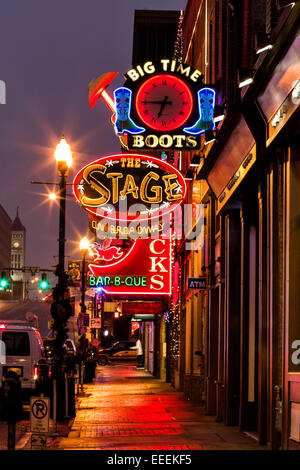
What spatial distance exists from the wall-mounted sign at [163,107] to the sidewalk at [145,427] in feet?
19.0

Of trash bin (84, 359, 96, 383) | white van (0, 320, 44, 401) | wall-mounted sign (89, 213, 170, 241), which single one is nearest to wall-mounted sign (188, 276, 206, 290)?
wall-mounted sign (89, 213, 170, 241)

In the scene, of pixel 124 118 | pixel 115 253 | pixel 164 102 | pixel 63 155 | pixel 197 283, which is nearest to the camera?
pixel 164 102

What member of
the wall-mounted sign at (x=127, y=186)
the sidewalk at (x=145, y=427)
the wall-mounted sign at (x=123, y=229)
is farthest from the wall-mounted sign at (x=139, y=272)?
the wall-mounted sign at (x=127, y=186)

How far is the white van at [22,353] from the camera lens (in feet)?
64.8

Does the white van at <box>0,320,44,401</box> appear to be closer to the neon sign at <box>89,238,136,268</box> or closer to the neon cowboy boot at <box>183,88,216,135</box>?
the neon cowboy boot at <box>183,88,216,135</box>

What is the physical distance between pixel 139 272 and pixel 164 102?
11860 mm

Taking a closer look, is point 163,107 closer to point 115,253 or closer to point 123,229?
point 123,229

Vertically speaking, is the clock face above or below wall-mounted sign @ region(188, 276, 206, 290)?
above

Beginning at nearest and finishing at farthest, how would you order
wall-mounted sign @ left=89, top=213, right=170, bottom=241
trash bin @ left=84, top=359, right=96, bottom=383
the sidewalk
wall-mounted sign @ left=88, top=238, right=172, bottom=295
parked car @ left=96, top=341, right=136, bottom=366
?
the sidewalk < wall-mounted sign @ left=89, top=213, right=170, bottom=241 < wall-mounted sign @ left=88, top=238, right=172, bottom=295 < trash bin @ left=84, top=359, right=96, bottom=383 < parked car @ left=96, top=341, right=136, bottom=366

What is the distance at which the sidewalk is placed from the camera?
13328mm

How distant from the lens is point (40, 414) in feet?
35.8

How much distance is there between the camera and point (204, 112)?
55.2 feet

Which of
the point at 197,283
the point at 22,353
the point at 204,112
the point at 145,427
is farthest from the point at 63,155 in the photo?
A: the point at 145,427

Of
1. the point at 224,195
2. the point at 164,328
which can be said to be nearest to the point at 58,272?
the point at 224,195
